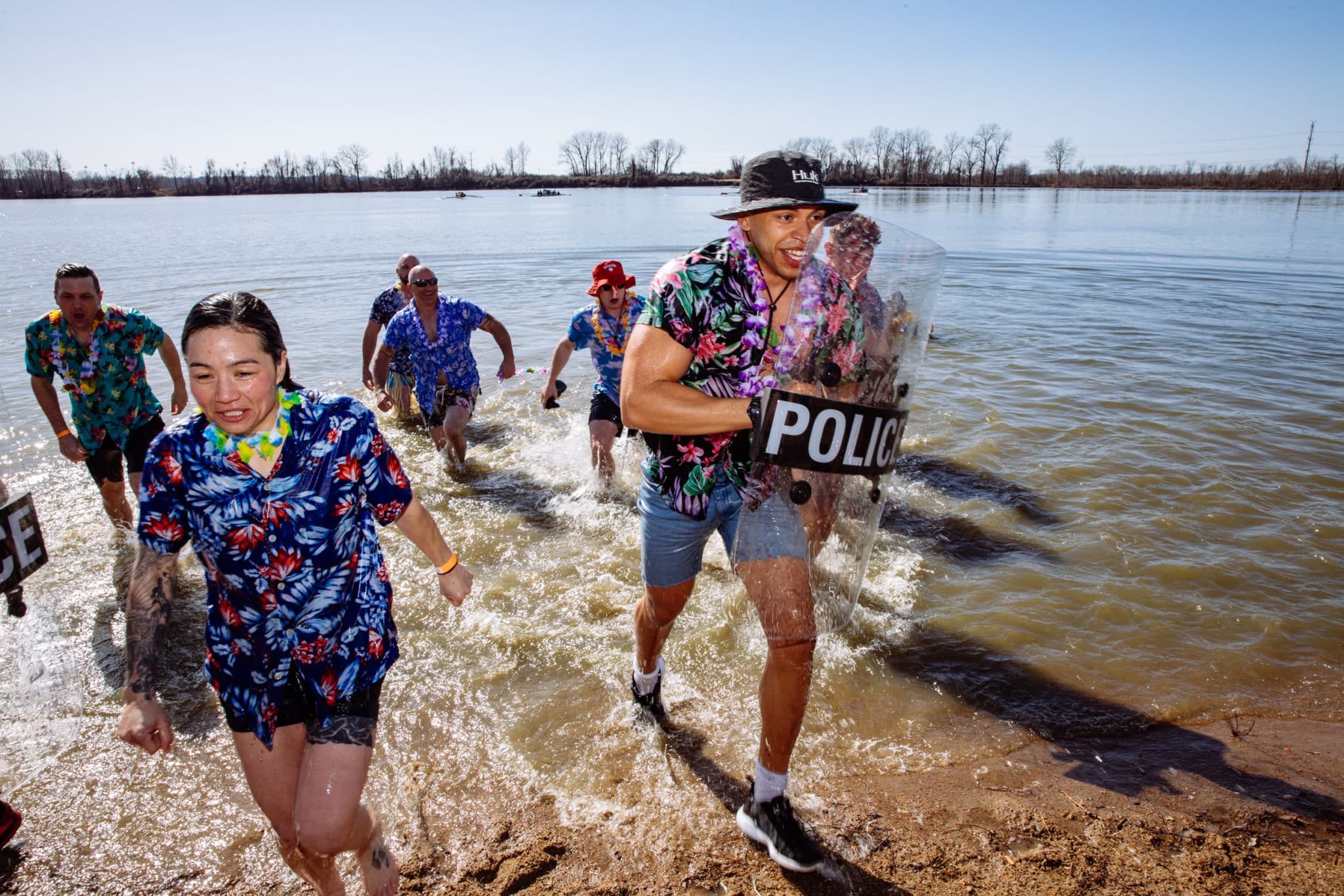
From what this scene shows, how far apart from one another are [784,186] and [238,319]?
160 centimetres

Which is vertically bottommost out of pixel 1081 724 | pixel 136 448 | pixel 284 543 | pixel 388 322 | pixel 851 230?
pixel 1081 724

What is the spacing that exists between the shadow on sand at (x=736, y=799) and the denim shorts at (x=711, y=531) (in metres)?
0.87

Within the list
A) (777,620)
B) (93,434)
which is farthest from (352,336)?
(777,620)

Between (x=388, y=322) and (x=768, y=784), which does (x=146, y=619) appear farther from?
(x=388, y=322)

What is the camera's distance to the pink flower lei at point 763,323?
249 centimetres

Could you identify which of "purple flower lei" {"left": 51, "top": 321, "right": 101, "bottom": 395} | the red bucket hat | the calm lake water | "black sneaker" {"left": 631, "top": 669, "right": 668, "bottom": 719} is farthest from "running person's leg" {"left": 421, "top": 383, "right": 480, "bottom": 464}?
"black sneaker" {"left": 631, "top": 669, "right": 668, "bottom": 719}

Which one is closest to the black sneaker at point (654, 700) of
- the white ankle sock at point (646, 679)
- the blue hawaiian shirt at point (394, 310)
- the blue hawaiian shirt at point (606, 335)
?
the white ankle sock at point (646, 679)

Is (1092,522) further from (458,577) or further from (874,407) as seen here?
(458,577)

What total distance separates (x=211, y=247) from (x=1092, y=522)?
30.8 m

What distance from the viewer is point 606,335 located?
19.5 feet

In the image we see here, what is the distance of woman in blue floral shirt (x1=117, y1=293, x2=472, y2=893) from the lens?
2.03m

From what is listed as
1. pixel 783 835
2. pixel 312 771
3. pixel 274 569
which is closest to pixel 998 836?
pixel 783 835

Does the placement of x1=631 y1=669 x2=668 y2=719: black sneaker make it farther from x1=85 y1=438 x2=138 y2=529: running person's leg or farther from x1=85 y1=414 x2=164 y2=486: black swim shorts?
x1=85 y1=438 x2=138 y2=529: running person's leg

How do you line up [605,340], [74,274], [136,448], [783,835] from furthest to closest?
[605,340]
[136,448]
[74,274]
[783,835]
